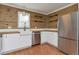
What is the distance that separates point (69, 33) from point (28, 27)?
2.55 metres

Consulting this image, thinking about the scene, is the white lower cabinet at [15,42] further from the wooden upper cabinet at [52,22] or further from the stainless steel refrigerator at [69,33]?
the wooden upper cabinet at [52,22]

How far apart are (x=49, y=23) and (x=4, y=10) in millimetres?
2622

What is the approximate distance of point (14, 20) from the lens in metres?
4.54

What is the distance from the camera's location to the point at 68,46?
123 inches

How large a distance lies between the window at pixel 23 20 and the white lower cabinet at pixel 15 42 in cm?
79

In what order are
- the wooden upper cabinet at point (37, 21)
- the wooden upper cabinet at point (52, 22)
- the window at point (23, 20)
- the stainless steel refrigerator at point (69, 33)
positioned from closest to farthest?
the stainless steel refrigerator at point (69, 33) → the window at point (23, 20) → the wooden upper cabinet at point (52, 22) → the wooden upper cabinet at point (37, 21)

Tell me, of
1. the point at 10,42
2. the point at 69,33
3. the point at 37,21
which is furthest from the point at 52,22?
the point at 10,42

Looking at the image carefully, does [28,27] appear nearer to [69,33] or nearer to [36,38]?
[36,38]

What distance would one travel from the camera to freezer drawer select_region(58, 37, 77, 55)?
9.49 ft

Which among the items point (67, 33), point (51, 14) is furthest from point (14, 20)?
point (67, 33)

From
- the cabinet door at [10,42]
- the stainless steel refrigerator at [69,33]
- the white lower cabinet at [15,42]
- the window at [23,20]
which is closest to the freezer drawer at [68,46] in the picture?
the stainless steel refrigerator at [69,33]

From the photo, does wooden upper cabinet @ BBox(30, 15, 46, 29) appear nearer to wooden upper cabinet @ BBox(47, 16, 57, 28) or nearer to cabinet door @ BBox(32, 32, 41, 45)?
wooden upper cabinet @ BBox(47, 16, 57, 28)

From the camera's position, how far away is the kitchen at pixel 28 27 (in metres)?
3.40

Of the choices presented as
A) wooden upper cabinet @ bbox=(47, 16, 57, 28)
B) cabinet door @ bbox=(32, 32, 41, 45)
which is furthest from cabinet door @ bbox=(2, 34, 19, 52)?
wooden upper cabinet @ bbox=(47, 16, 57, 28)
